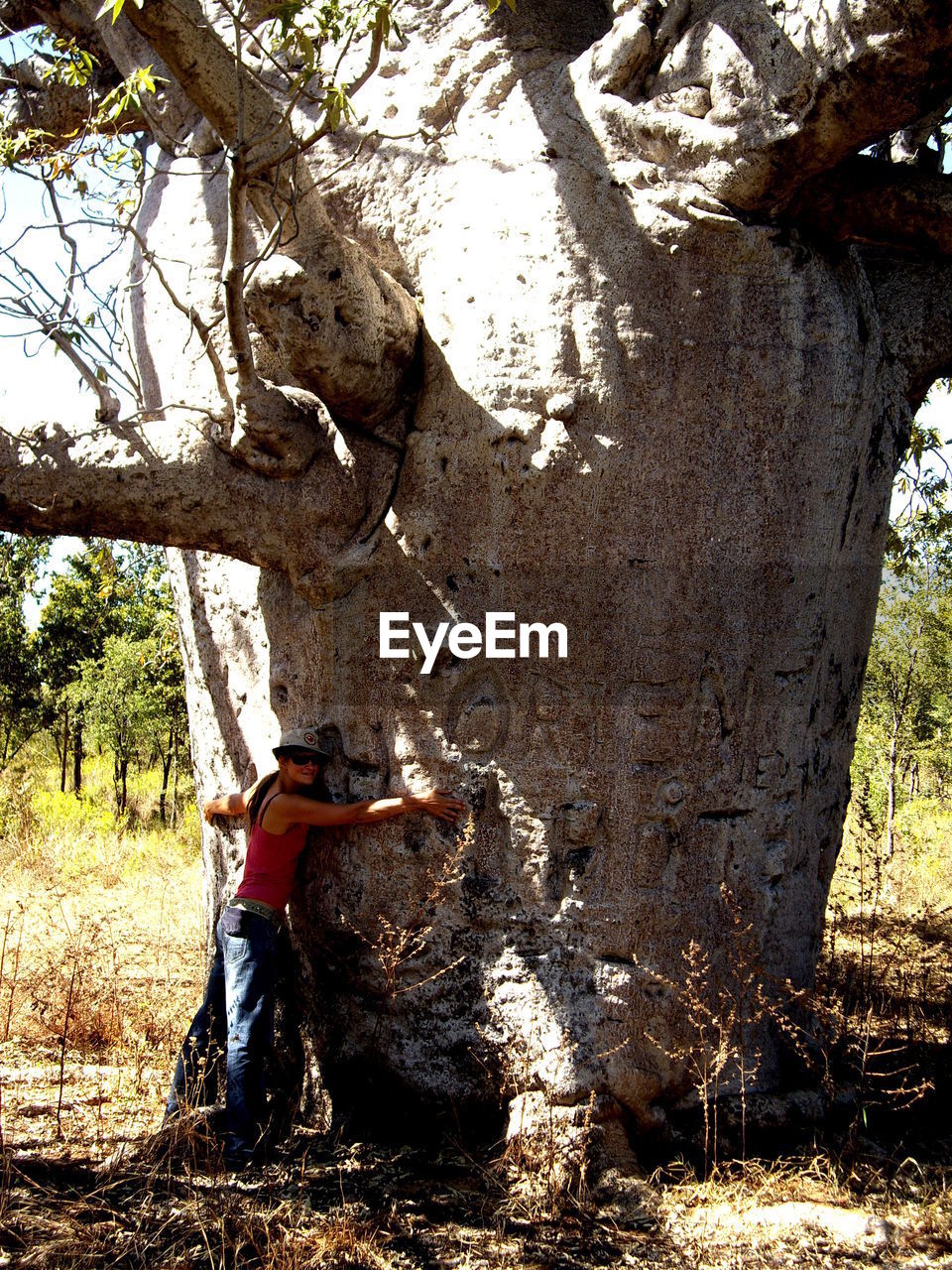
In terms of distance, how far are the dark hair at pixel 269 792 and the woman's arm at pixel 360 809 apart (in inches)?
3.3

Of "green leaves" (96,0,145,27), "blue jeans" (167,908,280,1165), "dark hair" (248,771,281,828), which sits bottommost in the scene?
"blue jeans" (167,908,280,1165)

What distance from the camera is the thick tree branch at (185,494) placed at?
3.70m

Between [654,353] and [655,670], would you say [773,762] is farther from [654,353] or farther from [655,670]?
[654,353]

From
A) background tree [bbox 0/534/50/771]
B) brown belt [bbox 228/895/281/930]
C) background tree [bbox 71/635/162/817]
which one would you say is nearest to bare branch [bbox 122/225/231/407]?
brown belt [bbox 228/895/281/930]

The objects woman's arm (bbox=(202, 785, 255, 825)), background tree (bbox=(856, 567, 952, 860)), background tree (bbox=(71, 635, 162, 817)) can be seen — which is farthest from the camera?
background tree (bbox=(71, 635, 162, 817))

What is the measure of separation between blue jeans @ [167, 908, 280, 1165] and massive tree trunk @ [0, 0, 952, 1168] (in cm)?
24

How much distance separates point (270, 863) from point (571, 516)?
1.57m

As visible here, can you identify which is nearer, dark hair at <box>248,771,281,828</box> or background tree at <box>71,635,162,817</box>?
dark hair at <box>248,771,281,828</box>

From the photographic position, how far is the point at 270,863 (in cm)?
397

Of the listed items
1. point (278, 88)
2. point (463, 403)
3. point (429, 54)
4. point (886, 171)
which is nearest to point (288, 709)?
point (463, 403)

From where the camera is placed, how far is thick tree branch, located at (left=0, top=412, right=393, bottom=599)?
3.70m

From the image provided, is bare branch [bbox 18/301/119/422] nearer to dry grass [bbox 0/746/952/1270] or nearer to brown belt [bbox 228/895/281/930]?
brown belt [bbox 228/895/281/930]

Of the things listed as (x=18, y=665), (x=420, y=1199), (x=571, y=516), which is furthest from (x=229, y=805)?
(x=18, y=665)

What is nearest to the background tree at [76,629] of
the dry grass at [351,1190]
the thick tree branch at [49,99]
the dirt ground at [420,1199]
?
the thick tree branch at [49,99]
